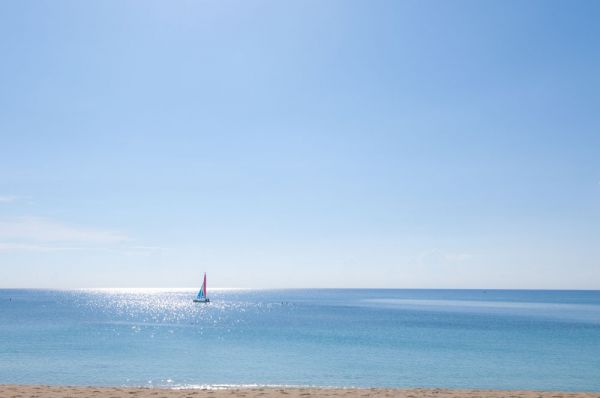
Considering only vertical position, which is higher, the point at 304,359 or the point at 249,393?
the point at 249,393

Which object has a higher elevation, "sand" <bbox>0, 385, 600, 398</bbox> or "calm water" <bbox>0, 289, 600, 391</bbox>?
"sand" <bbox>0, 385, 600, 398</bbox>

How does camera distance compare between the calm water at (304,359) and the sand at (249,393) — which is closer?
the sand at (249,393)

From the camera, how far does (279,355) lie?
43531mm

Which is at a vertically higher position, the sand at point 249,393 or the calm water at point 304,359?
the sand at point 249,393

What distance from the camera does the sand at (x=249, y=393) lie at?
976 inches

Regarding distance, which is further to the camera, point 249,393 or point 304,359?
point 304,359

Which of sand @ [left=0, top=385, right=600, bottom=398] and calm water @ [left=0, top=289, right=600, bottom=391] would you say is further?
calm water @ [left=0, top=289, right=600, bottom=391]

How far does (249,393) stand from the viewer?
25906 millimetres

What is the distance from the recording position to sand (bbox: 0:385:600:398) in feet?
81.3

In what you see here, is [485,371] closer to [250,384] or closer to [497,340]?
[250,384]

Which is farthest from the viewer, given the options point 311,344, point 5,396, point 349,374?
point 311,344

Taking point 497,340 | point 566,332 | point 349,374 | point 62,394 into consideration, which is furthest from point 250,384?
point 566,332

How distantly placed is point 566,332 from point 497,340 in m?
18.5

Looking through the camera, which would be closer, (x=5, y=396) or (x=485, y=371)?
(x=5, y=396)
